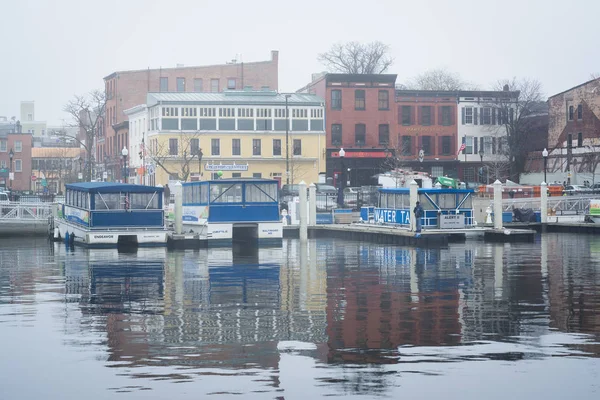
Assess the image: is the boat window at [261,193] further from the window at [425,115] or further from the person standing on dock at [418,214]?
the window at [425,115]

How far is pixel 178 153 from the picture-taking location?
81.2 meters

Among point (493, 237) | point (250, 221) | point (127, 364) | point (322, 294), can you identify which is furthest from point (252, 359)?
point (493, 237)

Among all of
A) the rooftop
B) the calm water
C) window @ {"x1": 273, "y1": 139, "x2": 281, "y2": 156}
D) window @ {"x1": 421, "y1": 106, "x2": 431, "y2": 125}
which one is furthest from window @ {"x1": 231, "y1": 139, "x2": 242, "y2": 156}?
the calm water

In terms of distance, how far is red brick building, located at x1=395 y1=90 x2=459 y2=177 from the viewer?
8931cm

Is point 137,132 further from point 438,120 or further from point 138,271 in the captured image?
point 138,271

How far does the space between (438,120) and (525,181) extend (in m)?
9.87

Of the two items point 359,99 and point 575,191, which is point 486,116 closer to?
point 359,99

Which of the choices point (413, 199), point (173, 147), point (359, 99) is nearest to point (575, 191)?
point (359, 99)

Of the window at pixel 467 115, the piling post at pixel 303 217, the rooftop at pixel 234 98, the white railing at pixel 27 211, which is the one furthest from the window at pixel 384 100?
the piling post at pixel 303 217

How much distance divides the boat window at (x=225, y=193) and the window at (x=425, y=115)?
48.9 metres

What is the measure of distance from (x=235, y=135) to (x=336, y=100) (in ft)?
32.9

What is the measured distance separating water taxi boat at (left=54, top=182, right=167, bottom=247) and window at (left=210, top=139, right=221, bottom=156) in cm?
4030

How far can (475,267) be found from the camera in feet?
101

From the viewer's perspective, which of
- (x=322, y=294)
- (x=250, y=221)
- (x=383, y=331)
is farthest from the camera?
(x=250, y=221)
